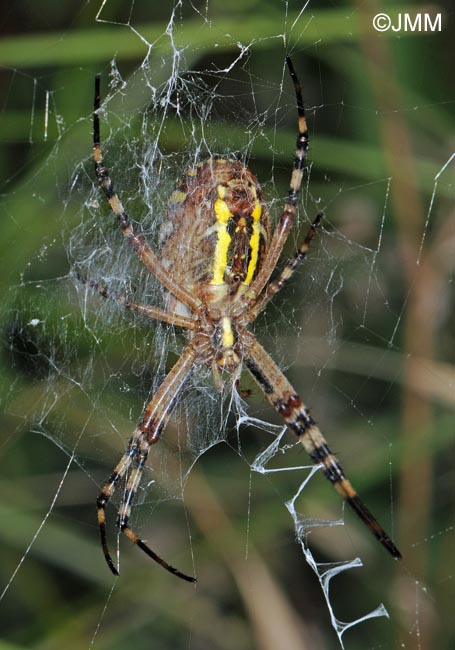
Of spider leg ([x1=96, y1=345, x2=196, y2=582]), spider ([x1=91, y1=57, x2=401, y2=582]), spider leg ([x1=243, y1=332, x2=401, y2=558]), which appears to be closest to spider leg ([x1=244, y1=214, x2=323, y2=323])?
spider ([x1=91, y1=57, x2=401, y2=582])

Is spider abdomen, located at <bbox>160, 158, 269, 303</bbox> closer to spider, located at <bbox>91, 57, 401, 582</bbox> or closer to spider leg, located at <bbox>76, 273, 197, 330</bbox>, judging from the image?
spider, located at <bbox>91, 57, 401, 582</bbox>

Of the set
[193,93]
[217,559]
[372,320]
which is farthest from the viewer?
[372,320]

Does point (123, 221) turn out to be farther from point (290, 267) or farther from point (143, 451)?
point (143, 451)

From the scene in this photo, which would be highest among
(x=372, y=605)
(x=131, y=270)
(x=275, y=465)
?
(x=131, y=270)

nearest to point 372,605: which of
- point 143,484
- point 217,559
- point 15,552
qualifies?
point 217,559

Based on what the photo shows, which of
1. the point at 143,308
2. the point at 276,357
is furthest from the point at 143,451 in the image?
the point at 276,357

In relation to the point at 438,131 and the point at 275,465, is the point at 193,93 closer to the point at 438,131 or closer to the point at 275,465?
the point at 438,131
